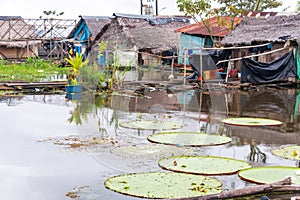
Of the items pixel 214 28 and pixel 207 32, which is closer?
pixel 207 32

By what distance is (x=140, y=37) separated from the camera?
31375mm

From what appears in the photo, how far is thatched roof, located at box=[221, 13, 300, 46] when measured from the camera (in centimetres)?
1952

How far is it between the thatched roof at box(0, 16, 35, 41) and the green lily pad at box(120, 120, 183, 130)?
28.7m

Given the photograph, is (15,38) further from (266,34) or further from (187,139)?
(187,139)

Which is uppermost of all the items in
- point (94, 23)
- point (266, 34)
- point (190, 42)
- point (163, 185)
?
point (94, 23)

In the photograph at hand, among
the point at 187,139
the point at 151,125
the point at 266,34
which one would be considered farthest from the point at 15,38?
the point at 187,139

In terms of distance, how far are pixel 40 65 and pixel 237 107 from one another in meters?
20.2

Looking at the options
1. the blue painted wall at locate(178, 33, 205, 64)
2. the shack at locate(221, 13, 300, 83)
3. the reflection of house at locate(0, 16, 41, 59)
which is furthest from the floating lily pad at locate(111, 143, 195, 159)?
the reflection of house at locate(0, 16, 41, 59)

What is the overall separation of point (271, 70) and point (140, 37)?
13988mm

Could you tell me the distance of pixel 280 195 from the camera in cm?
586

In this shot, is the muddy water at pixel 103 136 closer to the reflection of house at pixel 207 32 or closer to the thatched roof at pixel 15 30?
the reflection of house at pixel 207 32

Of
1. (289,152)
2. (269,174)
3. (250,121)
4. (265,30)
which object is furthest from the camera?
(265,30)

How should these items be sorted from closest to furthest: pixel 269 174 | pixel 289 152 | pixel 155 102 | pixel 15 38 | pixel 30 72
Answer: pixel 269 174, pixel 289 152, pixel 155 102, pixel 30 72, pixel 15 38

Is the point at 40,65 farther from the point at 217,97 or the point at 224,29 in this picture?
the point at 217,97
